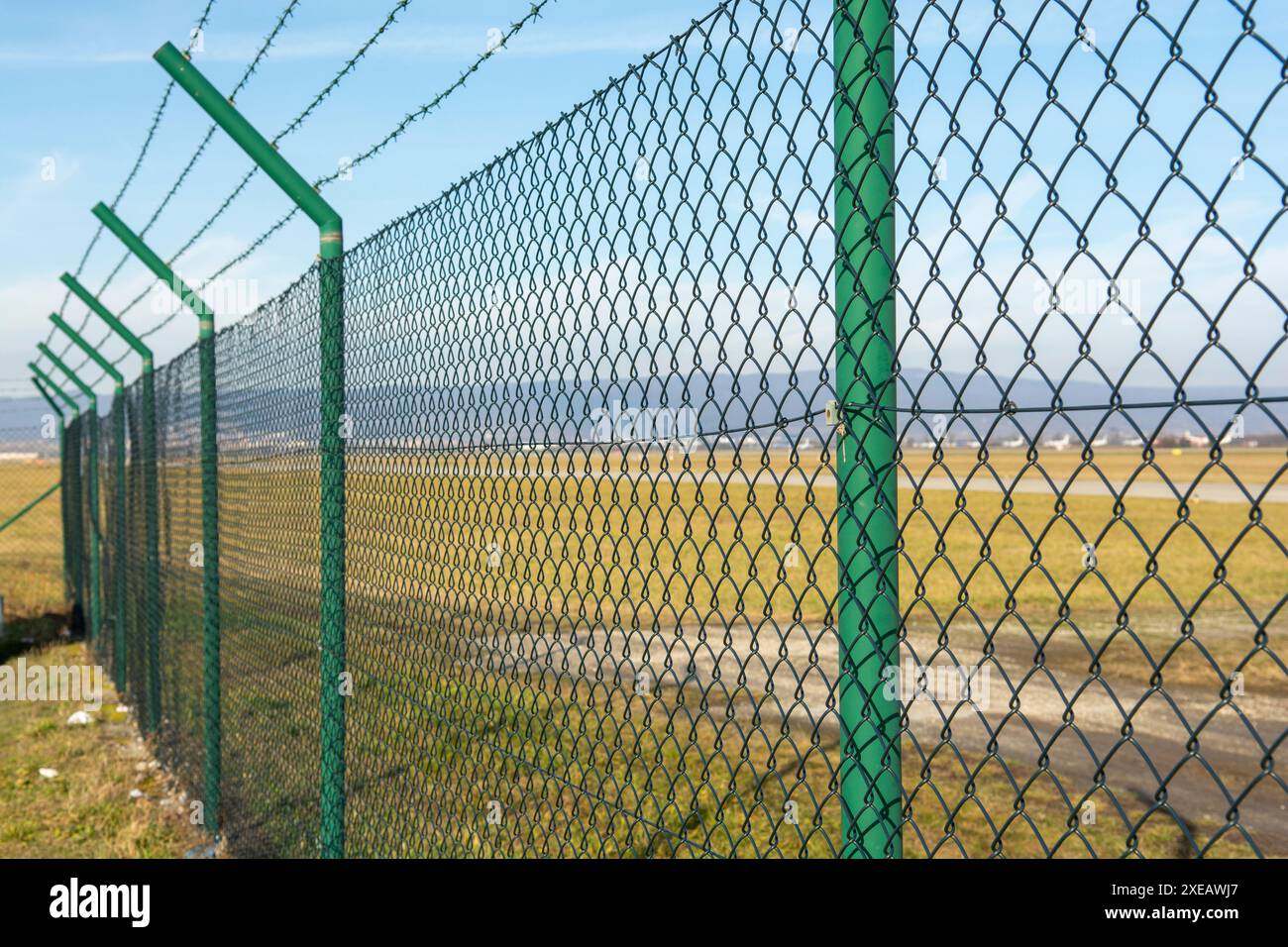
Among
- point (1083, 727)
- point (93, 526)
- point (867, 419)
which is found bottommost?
point (1083, 727)

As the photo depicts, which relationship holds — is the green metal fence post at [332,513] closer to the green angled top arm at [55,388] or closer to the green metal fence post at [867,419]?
the green metal fence post at [867,419]

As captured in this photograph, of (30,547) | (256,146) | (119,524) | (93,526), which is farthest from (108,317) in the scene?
(30,547)

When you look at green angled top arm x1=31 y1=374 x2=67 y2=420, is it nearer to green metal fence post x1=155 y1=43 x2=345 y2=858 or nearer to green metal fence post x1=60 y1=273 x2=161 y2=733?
green metal fence post x1=60 y1=273 x2=161 y2=733

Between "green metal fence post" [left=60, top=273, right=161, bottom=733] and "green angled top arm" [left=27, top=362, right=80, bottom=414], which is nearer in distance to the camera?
"green metal fence post" [left=60, top=273, right=161, bottom=733]

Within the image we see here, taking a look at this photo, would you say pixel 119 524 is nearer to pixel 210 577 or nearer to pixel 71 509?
pixel 210 577

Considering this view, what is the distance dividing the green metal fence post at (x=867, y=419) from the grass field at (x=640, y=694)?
73 millimetres

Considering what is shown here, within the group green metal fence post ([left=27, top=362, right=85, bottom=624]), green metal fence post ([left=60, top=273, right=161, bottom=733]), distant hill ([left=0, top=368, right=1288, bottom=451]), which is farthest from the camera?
green metal fence post ([left=27, top=362, right=85, bottom=624])

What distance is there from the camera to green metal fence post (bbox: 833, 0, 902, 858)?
2082 mm

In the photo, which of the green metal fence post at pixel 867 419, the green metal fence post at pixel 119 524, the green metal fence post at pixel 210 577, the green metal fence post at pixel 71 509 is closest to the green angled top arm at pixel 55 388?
the green metal fence post at pixel 71 509

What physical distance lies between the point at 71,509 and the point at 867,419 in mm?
17558

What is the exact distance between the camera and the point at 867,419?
83.0 inches

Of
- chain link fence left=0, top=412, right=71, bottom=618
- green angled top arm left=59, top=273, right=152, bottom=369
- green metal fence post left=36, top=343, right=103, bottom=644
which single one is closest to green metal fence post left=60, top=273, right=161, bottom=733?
green angled top arm left=59, top=273, right=152, bottom=369

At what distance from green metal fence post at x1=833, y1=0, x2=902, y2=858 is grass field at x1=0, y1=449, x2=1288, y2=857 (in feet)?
0.24
